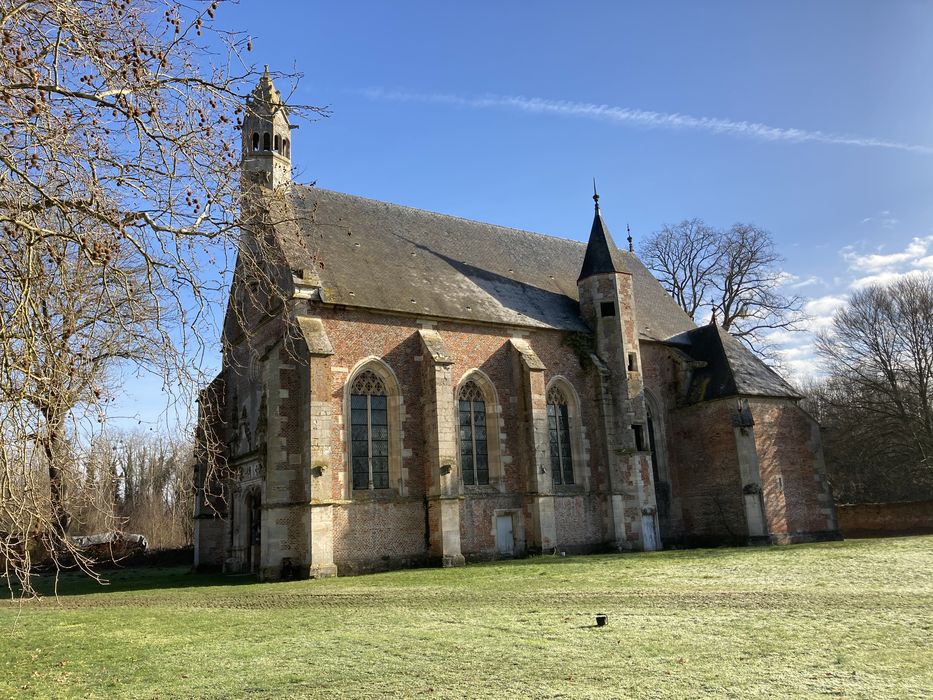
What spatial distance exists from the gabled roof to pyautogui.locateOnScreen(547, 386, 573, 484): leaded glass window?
206 inches

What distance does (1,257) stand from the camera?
267 inches

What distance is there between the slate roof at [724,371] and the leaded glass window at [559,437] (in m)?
5.70

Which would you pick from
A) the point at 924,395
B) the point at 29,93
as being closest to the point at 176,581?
the point at 29,93

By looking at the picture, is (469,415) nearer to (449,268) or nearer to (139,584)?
(449,268)

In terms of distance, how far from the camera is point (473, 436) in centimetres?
2356

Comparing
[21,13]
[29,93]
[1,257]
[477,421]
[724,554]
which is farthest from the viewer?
[477,421]

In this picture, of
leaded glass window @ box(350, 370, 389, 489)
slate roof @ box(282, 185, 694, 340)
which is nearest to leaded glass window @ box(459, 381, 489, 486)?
slate roof @ box(282, 185, 694, 340)

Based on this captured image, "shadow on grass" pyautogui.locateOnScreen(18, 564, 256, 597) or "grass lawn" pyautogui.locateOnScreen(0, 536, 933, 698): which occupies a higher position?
"grass lawn" pyautogui.locateOnScreen(0, 536, 933, 698)

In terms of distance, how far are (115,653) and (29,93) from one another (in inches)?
277

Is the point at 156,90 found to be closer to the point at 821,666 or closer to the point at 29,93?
the point at 29,93

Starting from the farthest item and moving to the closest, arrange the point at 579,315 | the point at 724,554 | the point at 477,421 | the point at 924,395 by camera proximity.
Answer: the point at 924,395
the point at 579,315
the point at 477,421
the point at 724,554

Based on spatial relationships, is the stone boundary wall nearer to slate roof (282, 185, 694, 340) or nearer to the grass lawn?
slate roof (282, 185, 694, 340)

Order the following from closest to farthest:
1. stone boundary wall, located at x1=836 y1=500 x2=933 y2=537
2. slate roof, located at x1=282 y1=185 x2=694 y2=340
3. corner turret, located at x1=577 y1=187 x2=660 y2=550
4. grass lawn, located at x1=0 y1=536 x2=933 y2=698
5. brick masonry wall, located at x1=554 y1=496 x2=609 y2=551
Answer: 1. grass lawn, located at x1=0 y1=536 x2=933 y2=698
2. slate roof, located at x1=282 y1=185 x2=694 y2=340
3. brick masonry wall, located at x1=554 y1=496 x2=609 y2=551
4. corner turret, located at x1=577 y1=187 x2=660 y2=550
5. stone boundary wall, located at x1=836 y1=500 x2=933 y2=537

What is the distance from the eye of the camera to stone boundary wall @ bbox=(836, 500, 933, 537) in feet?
97.6
